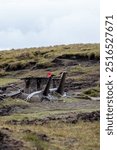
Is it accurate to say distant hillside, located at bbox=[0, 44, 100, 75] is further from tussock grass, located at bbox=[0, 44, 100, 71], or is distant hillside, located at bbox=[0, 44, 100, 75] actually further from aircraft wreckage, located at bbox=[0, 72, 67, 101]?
aircraft wreckage, located at bbox=[0, 72, 67, 101]

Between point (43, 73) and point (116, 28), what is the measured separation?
105 feet

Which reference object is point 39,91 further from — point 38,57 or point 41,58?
point 38,57

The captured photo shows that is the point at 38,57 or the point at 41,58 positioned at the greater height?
the point at 38,57

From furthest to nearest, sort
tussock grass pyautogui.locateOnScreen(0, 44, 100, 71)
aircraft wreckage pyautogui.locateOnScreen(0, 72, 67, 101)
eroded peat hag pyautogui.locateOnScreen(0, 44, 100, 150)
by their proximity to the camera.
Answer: tussock grass pyautogui.locateOnScreen(0, 44, 100, 71)
aircraft wreckage pyautogui.locateOnScreen(0, 72, 67, 101)
eroded peat hag pyautogui.locateOnScreen(0, 44, 100, 150)

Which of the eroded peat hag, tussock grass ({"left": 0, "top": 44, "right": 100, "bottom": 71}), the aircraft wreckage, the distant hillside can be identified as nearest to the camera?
the eroded peat hag

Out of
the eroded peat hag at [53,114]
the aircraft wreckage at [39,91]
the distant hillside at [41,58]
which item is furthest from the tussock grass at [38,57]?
the aircraft wreckage at [39,91]

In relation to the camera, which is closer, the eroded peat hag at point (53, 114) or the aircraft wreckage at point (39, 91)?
the eroded peat hag at point (53, 114)

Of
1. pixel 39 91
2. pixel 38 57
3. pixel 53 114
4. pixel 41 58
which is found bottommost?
pixel 53 114

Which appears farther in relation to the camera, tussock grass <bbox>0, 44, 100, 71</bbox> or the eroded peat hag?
tussock grass <bbox>0, 44, 100, 71</bbox>

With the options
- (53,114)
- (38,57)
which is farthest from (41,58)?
(53,114)

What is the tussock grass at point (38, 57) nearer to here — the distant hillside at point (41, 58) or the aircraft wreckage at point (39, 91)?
the distant hillside at point (41, 58)

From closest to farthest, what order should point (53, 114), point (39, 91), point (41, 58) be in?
point (53, 114), point (39, 91), point (41, 58)

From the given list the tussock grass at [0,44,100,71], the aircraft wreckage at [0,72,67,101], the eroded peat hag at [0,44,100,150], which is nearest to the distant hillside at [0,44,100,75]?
the tussock grass at [0,44,100,71]

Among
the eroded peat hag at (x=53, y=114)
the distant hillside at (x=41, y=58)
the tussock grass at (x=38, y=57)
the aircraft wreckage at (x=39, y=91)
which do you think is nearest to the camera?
the eroded peat hag at (x=53, y=114)
